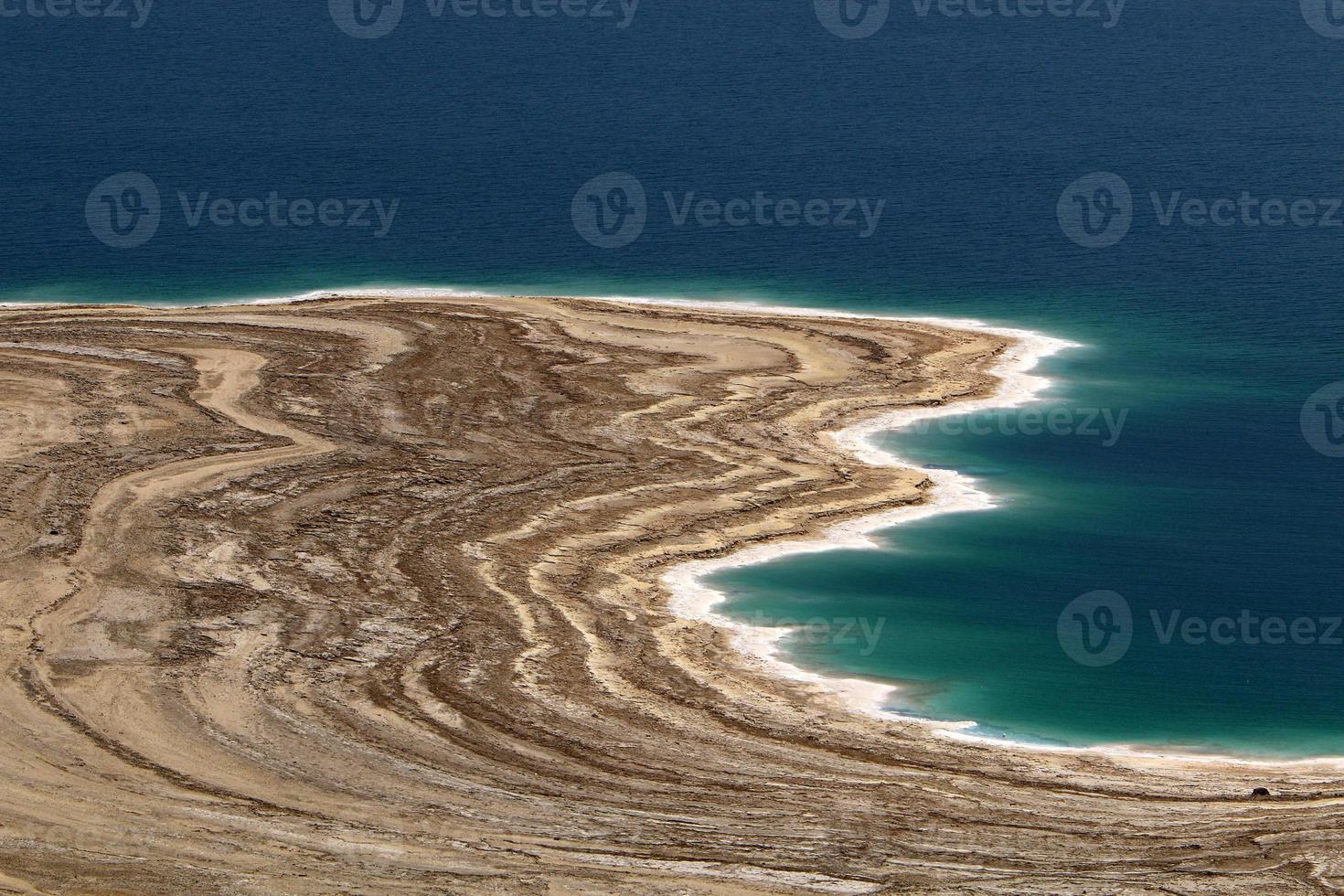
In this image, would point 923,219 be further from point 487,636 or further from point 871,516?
point 487,636

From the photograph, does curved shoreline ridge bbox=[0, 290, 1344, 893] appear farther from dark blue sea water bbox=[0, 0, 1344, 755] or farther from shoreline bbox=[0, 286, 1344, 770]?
dark blue sea water bbox=[0, 0, 1344, 755]

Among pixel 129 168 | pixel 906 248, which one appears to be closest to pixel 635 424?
pixel 906 248

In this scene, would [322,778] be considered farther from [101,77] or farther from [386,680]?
[101,77]

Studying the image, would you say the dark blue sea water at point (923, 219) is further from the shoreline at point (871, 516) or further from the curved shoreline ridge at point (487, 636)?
the curved shoreline ridge at point (487, 636)

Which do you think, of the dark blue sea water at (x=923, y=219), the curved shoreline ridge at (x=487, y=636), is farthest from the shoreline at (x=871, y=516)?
the dark blue sea water at (x=923, y=219)

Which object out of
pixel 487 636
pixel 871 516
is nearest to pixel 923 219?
pixel 871 516

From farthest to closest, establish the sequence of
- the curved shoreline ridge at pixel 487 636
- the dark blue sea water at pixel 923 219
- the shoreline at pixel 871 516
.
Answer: the dark blue sea water at pixel 923 219
the shoreline at pixel 871 516
the curved shoreline ridge at pixel 487 636
